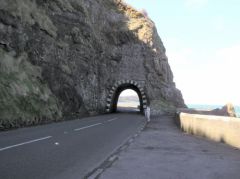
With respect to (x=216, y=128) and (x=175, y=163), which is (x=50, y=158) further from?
(x=216, y=128)

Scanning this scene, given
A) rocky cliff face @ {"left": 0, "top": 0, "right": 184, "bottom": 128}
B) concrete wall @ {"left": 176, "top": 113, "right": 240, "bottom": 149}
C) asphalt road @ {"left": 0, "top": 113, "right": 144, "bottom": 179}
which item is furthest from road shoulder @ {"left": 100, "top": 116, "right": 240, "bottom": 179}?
rocky cliff face @ {"left": 0, "top": 0, "right": 184, "bottom": 128}

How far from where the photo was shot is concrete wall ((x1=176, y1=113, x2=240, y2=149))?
42.2 feet

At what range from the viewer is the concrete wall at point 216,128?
1288cm

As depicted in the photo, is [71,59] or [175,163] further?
[71,59]

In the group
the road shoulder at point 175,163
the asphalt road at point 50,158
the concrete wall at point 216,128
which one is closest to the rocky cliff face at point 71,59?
the asphalt road at point 50,158

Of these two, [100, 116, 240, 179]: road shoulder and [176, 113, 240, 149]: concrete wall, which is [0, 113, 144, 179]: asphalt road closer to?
[100, 116, 240, 179]: road shoulder

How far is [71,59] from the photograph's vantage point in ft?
131

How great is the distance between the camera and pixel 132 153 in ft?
37.5

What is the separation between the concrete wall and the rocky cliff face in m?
9.69

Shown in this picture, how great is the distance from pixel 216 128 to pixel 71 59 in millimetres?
26480

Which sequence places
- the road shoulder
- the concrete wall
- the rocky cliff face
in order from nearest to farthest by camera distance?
the road shoulder
the concrete wall
the rocky cliff face

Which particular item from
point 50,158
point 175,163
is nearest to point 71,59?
point 50,158

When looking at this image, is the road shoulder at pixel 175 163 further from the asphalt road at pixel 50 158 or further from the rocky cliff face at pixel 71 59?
the rocky cliff face at pixel 71 59

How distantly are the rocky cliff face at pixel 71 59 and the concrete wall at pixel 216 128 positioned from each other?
9.69m
